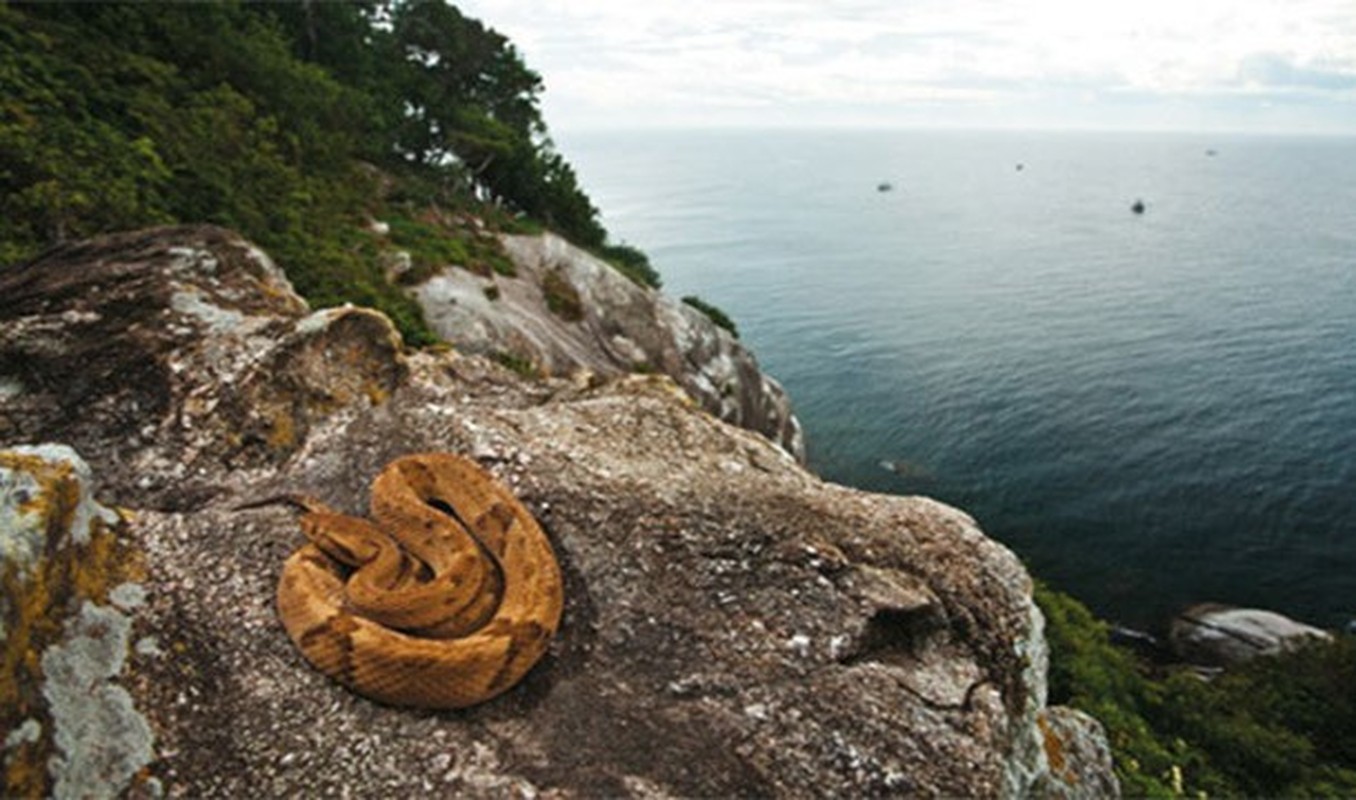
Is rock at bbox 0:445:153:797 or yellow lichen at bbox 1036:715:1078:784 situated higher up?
rock at bbox 0:445:153:797

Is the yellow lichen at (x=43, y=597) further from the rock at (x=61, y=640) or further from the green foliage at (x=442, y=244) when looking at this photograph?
the green foliage at (x=442, y=244)

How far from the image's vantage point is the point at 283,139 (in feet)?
103

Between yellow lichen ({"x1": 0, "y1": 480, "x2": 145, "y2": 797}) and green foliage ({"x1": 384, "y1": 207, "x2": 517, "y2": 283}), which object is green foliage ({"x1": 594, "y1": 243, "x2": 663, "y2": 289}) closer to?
green foliage ({"x1": 384, "y1": 207, "x2": 517, "y2": 283})

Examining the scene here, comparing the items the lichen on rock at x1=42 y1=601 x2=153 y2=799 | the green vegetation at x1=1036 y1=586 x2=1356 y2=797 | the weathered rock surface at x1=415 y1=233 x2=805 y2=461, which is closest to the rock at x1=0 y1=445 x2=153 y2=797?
the lichen on rock at x1=42 y1=601 x2=153 y2=799

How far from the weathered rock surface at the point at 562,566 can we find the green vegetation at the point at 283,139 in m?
7.52

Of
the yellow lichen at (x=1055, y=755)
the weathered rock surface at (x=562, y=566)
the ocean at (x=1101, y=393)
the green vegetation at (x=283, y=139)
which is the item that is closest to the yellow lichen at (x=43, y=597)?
the weathered rock surface at (x=562, y=566)

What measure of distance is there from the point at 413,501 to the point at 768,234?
153 metres

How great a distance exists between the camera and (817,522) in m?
8.93

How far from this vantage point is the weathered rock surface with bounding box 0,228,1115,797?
6.32 meters

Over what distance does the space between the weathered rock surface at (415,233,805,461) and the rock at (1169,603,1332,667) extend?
23.6 m

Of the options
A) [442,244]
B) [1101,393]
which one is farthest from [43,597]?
[1101,393]

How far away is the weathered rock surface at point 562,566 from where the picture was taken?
6.32 m

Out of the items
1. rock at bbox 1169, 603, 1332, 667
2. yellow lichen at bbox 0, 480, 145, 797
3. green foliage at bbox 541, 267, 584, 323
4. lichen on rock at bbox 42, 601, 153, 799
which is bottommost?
rock at bbox 1169, 603, 1332, 667

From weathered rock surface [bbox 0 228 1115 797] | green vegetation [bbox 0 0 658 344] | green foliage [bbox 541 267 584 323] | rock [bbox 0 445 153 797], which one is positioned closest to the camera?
rock [bbox 0 445 153 797]
